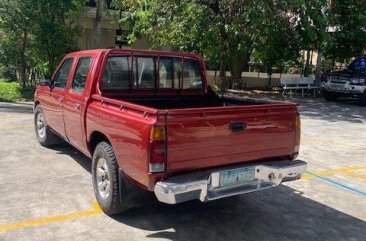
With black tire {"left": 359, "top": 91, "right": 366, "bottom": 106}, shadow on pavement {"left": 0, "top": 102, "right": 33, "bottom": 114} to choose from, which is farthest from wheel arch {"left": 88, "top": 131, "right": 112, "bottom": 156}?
black tire {"left": 359, "top": 91, "right": 366, "bottom": 106}

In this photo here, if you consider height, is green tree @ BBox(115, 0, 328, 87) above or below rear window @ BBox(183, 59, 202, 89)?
above

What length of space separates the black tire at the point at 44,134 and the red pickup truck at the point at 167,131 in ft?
4.74

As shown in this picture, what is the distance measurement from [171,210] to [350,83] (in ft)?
49.2

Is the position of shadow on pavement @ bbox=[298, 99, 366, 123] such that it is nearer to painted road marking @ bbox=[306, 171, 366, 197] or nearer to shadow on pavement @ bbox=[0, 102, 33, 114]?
painted road marking @ bbox=[306, 171, 366, 197]

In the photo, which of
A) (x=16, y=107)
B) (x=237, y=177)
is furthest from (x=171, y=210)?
(x=16, y=107)

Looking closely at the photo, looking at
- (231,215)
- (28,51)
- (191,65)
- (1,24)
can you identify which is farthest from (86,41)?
(231,215)

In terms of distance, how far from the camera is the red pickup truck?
4078mm

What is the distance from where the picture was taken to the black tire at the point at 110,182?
4.67 meters

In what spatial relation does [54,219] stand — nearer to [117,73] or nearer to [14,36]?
[117,73]

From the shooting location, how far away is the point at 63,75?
679 cm

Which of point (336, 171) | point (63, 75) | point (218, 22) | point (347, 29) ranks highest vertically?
point (347, 29)

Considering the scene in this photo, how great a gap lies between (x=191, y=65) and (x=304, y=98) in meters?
14.7

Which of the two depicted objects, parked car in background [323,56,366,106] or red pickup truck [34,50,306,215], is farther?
parked car in background [323,56,366,106]

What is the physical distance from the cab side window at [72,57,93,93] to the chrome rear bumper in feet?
7.44
